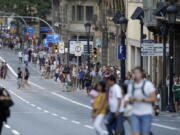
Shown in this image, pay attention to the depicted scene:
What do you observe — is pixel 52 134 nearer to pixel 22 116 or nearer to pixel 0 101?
pixel 0 101

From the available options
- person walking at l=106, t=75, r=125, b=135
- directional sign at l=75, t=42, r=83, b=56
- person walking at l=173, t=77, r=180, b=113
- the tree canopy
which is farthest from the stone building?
person walking at l=106, t=75, r=125, b=135

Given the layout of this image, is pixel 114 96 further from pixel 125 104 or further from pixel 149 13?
pixel 149 13

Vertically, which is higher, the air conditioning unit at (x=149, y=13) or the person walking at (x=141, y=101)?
the air conditioning unit at (x=149, y=13)

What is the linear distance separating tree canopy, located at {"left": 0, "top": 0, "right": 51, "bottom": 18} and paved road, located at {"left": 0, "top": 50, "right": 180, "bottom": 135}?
2193 inches

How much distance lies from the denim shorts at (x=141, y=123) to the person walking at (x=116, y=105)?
1482 mm

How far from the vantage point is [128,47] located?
67062mm

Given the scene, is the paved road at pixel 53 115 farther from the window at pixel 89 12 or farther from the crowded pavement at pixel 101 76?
the window at pixel 89 12

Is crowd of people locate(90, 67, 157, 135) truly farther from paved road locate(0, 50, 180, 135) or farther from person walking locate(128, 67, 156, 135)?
paved road locate(0, 50, 180, 135)

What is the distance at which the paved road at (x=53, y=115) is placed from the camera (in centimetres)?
2784

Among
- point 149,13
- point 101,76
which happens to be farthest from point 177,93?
point 149,13

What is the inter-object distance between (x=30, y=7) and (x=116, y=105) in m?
101

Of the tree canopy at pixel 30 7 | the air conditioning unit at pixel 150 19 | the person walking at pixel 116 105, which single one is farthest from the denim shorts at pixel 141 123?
the tree canopy at pixel 30 7

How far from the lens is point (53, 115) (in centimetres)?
3591

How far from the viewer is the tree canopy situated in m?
118
